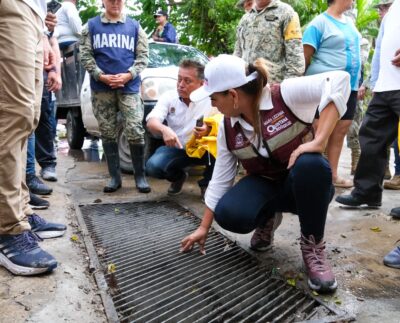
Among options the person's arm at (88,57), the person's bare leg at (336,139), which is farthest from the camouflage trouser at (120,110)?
the person's bare leg at (336,139)

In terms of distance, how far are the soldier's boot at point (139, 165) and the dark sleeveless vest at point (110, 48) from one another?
0.53m

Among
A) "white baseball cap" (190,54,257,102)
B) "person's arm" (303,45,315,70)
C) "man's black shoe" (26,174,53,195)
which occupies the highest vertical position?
"person's arm" (303,45,315,70)

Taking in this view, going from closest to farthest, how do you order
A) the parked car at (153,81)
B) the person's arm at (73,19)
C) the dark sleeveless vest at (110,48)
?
the dark sleeveless vest at (110,48), the parked car at (153,81), the person's arm at (73,19)

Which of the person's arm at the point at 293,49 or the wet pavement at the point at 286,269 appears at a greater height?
the person's arm at the point at 293,49

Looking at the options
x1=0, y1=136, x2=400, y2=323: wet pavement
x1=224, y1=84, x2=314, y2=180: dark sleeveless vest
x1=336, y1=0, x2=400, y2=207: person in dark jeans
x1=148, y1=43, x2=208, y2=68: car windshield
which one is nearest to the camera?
x1=0, y1=136, x2=400, y2=323: wet pavement

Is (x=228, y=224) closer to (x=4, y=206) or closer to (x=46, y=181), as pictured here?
(x=4, y=206)

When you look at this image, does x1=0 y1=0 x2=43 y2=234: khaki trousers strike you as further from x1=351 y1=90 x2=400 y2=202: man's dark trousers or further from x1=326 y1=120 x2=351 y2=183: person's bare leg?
x1=326 y1=120 x2=351 y2=183: person's bare leg

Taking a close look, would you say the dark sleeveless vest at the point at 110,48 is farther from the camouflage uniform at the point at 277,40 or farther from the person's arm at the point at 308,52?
the person's arm at the point at 308,52

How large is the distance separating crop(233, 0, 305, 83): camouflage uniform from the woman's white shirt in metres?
1.28

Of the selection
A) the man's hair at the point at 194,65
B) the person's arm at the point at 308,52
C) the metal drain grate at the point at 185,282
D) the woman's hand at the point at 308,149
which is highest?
the person's arm at the point at 308,52

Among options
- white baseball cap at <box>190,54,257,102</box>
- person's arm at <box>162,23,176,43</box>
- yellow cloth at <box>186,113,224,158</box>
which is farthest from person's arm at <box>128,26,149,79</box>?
person's arm at <box>162,23,176,43</box>

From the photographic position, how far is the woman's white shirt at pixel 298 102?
189cm

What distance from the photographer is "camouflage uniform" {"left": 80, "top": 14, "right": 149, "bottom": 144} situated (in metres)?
3.76

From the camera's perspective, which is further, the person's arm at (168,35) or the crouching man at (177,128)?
the person's arm at (168,35)
